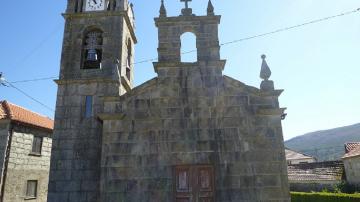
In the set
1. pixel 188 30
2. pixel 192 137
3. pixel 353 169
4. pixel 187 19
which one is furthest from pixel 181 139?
pixel 353 169

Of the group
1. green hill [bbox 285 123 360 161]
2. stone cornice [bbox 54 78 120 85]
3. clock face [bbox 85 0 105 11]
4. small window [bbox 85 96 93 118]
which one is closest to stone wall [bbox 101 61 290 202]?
small window [bbox 85 96 93 118]

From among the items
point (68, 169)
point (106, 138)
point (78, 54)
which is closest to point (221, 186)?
point (106, 138)

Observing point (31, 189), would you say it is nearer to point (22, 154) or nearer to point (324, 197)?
point (22, 154)

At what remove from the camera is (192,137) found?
991 cm

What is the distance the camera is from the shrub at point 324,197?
16812mm

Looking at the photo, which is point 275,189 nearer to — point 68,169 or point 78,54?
point 68,169

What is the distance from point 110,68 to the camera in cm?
1344

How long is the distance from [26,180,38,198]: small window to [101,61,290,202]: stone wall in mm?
12450

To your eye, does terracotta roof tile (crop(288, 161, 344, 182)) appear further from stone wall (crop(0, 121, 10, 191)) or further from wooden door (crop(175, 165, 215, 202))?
stone wall (crop(0, 121, 10, 191))

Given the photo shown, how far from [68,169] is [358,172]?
23.7 m

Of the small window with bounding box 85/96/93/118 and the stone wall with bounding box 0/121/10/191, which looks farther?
the stone wall with bounding box 0/121/10/191

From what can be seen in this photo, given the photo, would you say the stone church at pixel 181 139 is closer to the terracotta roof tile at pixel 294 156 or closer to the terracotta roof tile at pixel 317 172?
the terracotta roof tile at pixel 317 172

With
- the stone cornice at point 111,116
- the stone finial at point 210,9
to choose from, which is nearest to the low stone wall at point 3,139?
the stone cornice at point 111,116

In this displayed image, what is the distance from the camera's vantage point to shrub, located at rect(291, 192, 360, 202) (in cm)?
1681
